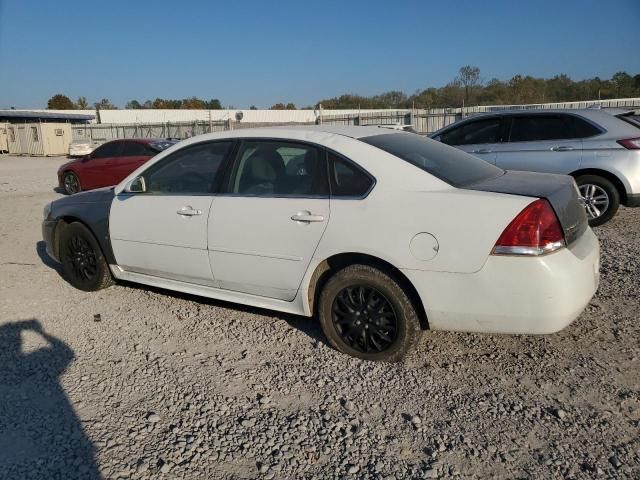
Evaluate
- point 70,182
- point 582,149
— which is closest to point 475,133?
point 582,149

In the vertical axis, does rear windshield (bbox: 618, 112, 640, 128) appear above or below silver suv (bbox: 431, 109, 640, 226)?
above

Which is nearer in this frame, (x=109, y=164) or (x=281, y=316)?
(x=281, y=316)

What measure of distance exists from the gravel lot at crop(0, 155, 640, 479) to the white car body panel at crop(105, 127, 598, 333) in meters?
0.39

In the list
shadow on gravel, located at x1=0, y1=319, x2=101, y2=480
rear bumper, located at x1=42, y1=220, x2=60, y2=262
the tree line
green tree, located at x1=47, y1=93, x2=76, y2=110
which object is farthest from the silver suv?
green tree, located at x1=47, y1=93, x2=76, y2=110

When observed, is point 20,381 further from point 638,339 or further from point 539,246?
point 638,339

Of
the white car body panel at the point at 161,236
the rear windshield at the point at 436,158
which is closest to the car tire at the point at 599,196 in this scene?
the rear windshield at the point at 436,158

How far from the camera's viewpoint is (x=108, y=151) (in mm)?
12914

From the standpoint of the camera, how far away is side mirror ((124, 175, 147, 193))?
4.27 metres

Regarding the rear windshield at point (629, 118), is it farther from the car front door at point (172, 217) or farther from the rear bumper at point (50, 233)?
the rear bumper at point (50, 233)

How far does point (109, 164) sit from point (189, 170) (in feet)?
31.1

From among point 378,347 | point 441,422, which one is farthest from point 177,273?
point 441,422

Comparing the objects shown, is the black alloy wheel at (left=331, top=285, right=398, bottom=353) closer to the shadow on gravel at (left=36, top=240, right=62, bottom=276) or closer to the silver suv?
the shadow on gravel at (left=36, top=240, right=62, bottom=276)

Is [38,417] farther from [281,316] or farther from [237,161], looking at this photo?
[237,161]

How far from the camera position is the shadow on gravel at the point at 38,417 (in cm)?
243
